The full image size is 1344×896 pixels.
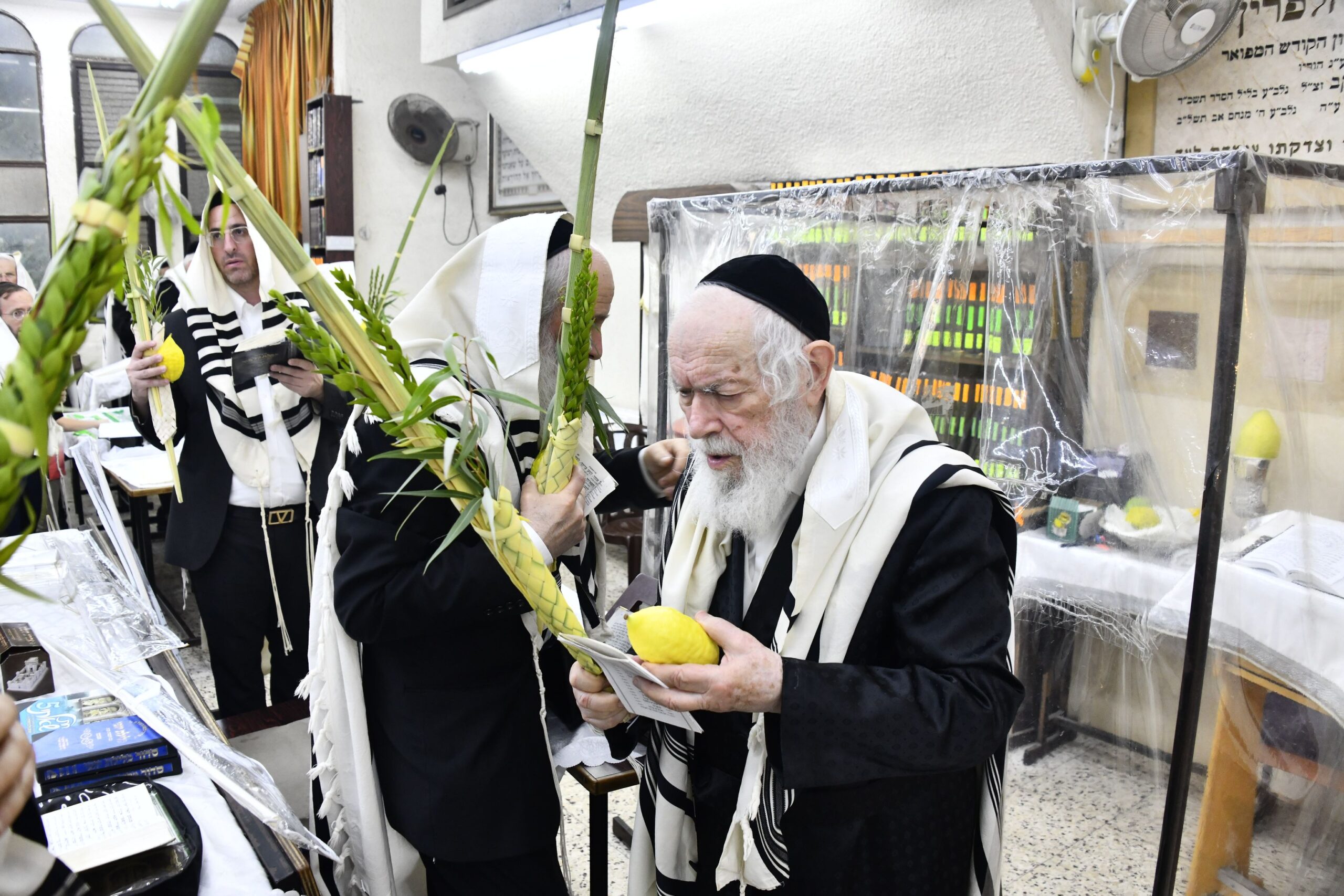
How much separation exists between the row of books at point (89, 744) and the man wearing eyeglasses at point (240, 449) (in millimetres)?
1120

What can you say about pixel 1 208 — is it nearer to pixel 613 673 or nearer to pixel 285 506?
pixel 285 506

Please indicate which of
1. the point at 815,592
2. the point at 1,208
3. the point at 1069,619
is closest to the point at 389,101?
the point at 1,208

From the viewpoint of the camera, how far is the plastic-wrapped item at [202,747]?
4.45 feet

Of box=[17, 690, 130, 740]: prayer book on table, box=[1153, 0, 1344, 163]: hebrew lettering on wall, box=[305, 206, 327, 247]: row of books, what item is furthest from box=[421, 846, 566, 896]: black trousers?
box=[305, 206, 327, 247]: row of books

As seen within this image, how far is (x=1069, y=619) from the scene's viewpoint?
2.87 metres

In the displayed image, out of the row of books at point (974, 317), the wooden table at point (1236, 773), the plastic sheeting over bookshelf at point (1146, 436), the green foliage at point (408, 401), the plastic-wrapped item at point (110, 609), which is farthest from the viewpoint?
the row of books at point (974, 317)

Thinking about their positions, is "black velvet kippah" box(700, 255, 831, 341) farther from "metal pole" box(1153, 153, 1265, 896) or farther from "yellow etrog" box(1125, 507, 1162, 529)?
"yellow etrog" box(1125, 507, 1162, 529)

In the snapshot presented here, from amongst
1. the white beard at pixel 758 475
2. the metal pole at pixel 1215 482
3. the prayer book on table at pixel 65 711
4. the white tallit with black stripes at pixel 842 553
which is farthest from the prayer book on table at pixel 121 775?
the metal pole at pixel 1215 482

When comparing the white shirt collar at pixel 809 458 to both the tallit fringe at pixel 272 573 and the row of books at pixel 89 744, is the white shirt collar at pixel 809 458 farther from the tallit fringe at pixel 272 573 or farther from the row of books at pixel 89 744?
the tallit fringe at pixel 272 573

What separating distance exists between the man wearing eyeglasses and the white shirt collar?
174 centimetres

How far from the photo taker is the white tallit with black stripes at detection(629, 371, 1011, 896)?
129 cm

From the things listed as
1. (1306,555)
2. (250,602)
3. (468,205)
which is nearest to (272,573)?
(250,602)

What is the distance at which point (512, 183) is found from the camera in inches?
301

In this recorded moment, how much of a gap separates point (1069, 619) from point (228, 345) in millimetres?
2667
